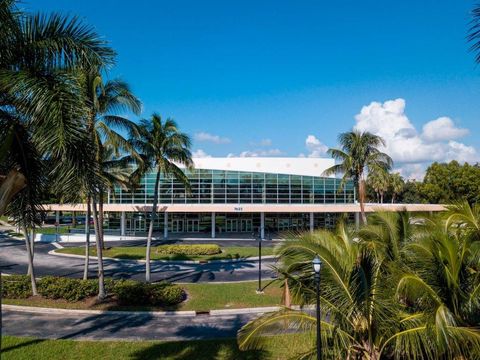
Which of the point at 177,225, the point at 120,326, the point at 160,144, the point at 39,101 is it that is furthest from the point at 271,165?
the point at 39,101

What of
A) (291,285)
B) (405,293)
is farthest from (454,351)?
(291,285)

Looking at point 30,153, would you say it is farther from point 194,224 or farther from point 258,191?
point 194,224

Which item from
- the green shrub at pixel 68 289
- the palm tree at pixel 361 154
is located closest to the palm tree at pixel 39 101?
the green shrub at pixel 68 289

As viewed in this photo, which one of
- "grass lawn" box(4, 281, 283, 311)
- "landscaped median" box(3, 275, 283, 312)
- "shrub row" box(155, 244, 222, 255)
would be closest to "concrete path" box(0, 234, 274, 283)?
"grass lawn" box(4, 281, 283, 311)

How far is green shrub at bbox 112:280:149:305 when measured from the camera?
1650cm

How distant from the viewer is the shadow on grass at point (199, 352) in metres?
10.8

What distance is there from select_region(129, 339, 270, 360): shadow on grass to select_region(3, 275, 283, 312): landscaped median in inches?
161

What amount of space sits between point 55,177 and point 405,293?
7275 millimetres

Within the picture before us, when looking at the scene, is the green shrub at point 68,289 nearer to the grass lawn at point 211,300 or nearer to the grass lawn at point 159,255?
the grass lawn at point 211,300

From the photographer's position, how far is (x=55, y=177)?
7254mm

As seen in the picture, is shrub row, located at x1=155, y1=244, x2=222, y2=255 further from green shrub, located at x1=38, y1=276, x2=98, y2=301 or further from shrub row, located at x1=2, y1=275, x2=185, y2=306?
green shrub, located at x1=38, y1=276, x2=98, y2=301

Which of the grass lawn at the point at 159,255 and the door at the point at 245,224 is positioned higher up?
the door at the point at 245,224

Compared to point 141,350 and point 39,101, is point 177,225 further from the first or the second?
point 39,101

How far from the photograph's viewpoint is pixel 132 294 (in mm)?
16656
